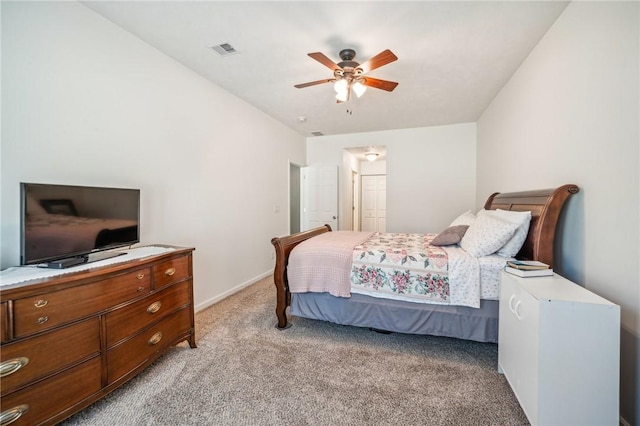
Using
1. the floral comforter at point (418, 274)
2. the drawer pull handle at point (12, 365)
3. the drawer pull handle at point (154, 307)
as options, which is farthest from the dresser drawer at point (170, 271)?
the floral comforter at point (418, 274)

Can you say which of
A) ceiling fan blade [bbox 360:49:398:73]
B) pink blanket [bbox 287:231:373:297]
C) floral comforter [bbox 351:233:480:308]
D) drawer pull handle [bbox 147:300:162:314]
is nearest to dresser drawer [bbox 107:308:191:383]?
drawer pull handle [bbox 147:300:162:314]

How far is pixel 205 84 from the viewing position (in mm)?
2979

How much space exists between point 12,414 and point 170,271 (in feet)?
3.17

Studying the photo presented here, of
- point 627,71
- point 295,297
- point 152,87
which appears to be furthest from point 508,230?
point 152,87

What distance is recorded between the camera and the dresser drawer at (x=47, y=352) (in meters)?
1.15

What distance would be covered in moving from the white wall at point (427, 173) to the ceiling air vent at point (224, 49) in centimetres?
337

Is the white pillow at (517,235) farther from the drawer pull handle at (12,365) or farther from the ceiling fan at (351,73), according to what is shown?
the drawer pull handle at (12,365)

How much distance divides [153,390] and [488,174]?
466 centimetres

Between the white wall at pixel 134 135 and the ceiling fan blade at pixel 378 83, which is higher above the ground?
the ceiling fan blade at pixel 378 83

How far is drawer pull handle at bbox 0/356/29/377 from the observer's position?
1.13 m

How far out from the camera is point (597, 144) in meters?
1.58

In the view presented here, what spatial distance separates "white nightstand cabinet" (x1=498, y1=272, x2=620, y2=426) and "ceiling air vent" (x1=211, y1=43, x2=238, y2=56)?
294 cm

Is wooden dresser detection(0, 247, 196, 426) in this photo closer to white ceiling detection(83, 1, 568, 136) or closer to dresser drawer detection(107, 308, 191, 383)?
dresser drawer detection(107, 308, 191, 383)

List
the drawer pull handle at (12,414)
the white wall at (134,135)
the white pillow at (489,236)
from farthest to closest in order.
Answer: the white pillow at (489,236) → the white wall at (134,135) → the drawer pull handle at (12,414)
